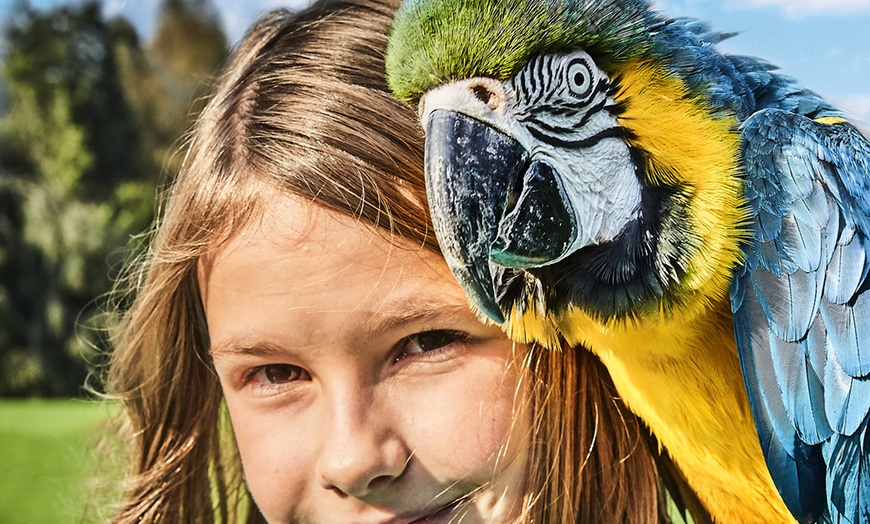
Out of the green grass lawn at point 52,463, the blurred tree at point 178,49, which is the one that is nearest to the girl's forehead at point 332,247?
the green grass lawn at point 52,463

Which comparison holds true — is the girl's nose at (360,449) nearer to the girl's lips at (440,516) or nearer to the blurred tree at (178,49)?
the girl's lips at (440,516)

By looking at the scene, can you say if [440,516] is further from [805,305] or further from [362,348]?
[805,305]

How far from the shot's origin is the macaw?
736mm

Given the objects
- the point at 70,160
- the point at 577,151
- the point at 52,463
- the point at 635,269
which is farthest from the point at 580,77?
the point at 70,160

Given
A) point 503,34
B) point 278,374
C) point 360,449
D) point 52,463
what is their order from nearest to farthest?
point 503,34 → point 360,449 → point 278,374 → point 52,463

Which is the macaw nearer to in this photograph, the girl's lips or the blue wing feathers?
the blue wing feathers

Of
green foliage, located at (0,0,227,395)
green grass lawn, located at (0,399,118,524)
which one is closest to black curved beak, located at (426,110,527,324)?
green grass lawn, located at (0,399,118,524)

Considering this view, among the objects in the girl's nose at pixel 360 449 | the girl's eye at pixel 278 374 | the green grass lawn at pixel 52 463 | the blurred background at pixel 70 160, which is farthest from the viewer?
the blurred background at pixel 70 160

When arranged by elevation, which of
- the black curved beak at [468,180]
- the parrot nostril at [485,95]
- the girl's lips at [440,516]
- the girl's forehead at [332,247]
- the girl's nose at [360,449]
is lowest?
the girl's lips at [440,516]

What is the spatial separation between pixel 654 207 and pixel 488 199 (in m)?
0.17

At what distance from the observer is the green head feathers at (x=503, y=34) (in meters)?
0.72

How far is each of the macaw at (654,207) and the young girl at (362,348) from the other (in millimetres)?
143

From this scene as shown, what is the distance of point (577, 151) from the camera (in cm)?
76

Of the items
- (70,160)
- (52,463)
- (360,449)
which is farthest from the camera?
(70,160)
